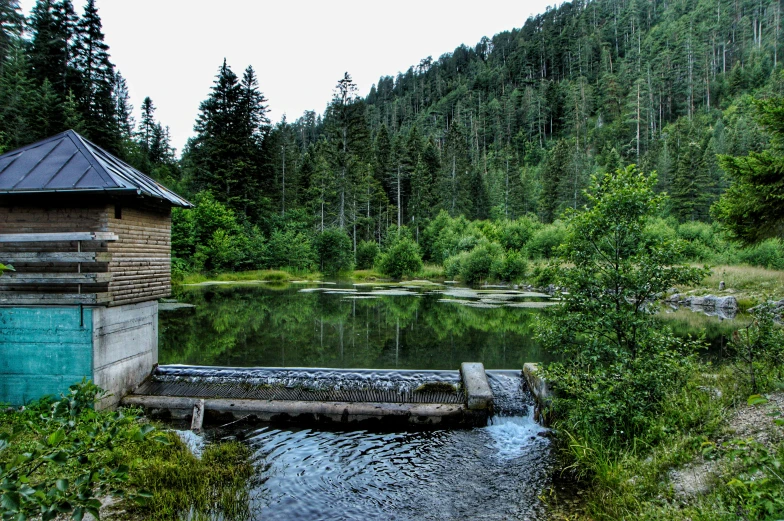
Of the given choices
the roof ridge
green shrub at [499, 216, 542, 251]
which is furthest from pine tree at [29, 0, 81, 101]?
green shrub at [499, 216, 542, 251]

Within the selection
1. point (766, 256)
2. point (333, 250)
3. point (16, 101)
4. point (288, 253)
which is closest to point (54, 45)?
point (16, 101)

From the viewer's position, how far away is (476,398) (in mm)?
8016

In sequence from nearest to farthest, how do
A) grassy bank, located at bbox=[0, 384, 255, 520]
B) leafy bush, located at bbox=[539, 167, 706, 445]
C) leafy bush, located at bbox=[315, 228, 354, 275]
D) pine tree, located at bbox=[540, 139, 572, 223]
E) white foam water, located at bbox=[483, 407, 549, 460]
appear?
grassy bank, located at bbox=[0, 384, 255, 520] → leafy bush, located at bbox=[539, 167, 706, 445] → white foam water, located at bbox=[483, 407, 549, 460] → leafy bush, located at bbox=[315, 228, 354, 275] → pine tree, located at bbox=[540, 139, 572, 223]

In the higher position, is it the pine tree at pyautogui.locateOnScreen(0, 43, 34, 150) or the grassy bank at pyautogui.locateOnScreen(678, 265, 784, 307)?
the pine tree at pyautogui.locateOnScreen(0, 43, 34, 150)

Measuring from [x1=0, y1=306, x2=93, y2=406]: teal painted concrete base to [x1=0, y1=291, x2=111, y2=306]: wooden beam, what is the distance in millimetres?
110

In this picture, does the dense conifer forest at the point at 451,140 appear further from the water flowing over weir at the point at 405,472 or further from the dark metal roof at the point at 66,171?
the dark metal roof at the point at 66,171

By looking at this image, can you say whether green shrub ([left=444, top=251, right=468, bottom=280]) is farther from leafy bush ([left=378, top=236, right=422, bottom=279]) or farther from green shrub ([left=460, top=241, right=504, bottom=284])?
leafy bush ([left=378, top=236, right=422, bottom=279])

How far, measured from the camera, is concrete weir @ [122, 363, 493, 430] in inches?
314

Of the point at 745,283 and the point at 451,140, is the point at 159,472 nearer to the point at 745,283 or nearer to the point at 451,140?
the point at 745,283

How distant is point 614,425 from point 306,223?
151ft

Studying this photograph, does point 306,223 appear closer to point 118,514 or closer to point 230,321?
point 230,321

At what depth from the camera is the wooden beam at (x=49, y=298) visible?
7.46 m

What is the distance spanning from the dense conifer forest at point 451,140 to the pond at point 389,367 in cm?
764

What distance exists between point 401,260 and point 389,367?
28.4 m
